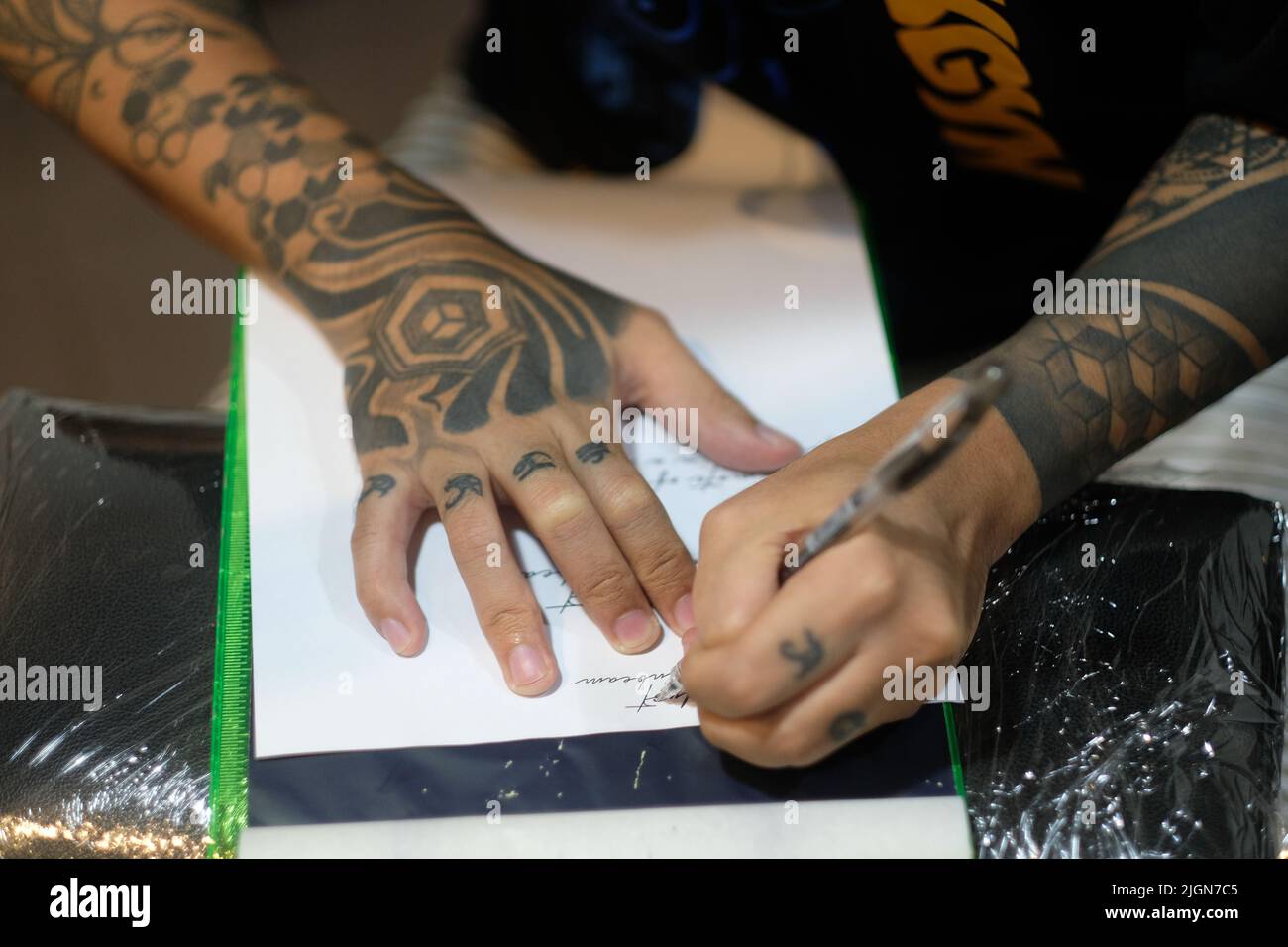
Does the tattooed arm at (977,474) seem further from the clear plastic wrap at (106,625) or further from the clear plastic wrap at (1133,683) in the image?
the clear plastic wrap at (106,625)


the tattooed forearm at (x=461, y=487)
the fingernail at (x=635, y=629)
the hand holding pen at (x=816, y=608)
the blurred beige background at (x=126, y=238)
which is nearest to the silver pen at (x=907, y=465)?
the hand holding pen at (x=816, y=608)

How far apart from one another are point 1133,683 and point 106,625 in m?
0.61

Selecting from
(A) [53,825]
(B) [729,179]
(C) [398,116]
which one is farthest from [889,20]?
(C) [398,116]

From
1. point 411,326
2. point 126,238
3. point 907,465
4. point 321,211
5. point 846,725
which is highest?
point 126,238

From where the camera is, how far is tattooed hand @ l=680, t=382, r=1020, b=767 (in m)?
0.50

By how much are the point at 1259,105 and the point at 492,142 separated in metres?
0.65

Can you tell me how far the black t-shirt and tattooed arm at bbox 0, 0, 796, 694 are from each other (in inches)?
9.5

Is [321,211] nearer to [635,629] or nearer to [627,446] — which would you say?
[627,446]

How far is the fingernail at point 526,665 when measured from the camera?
0.60 meters

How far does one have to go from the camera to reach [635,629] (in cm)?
62

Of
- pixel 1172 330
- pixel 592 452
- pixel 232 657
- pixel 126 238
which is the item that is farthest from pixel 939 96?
pixel 126 238

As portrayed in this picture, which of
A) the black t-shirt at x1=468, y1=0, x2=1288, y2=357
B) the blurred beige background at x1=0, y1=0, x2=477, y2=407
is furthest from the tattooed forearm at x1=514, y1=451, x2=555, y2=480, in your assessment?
the blurred beige background at x1=0, y1=0, x2=477, y2=407
